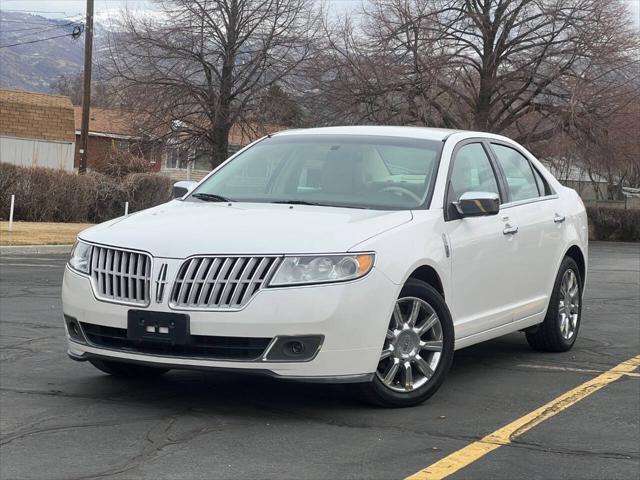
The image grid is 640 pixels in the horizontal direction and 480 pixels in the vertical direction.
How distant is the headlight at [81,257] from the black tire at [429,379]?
173cm

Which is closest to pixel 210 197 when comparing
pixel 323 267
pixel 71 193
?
pixel 323 267

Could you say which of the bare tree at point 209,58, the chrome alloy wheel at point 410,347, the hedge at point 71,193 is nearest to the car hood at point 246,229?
the chrome alloy wheel at point 410,347

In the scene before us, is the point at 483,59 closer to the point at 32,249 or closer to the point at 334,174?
the point at 32,249

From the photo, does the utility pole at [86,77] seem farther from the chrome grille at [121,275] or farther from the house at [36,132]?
the chrome grille at [121,275]

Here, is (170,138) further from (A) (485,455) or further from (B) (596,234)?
(A) (485,455)

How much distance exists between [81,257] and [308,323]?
151 cm

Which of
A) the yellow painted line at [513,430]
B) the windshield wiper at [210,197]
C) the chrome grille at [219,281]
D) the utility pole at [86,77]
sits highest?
the utility pole at [86,77]

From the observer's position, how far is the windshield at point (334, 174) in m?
6.55

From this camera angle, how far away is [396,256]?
5816 mm

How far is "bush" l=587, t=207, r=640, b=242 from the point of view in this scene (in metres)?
41.2

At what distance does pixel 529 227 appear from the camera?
297 inches

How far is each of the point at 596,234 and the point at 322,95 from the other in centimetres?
1353

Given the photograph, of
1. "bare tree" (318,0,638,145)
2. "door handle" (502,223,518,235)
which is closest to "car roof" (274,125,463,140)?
"door handle" (502,223,518,235)

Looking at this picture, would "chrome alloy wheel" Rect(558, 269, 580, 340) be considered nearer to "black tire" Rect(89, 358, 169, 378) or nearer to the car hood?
the car hood
